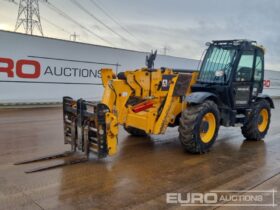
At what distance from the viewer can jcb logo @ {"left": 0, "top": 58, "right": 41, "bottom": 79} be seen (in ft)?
42.4

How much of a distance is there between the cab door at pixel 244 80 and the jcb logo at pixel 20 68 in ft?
31.4

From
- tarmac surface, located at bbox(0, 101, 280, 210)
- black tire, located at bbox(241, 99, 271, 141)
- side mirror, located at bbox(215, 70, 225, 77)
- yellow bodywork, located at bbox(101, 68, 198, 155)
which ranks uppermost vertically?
side mirror, located at bbox(215, 70, 225, 77)

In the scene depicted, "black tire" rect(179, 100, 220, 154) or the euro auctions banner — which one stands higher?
the euro auctions banner

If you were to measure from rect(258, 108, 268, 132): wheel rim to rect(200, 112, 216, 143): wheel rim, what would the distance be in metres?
2.19

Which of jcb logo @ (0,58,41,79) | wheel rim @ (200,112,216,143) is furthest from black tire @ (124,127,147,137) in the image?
jcb logo @ (0,58,41,79)

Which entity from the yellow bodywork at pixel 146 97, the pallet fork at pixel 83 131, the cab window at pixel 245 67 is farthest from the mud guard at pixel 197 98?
the pallet fork at pixel 83 131

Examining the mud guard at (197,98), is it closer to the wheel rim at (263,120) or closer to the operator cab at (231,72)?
the operator cab at (231,72)

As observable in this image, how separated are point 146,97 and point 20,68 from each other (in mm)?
8597

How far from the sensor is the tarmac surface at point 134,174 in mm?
3941

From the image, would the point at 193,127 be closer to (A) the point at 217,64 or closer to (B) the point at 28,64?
(A) the point at 217,64

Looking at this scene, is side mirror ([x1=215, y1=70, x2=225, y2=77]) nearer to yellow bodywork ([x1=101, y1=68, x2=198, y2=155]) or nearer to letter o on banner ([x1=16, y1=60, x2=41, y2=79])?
yellow bodywork ([x1=101, y1=68, x2=198, y2=155])

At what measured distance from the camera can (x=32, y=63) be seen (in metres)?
13.7

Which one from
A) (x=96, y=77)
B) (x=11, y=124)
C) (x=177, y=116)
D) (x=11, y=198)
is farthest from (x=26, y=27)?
(x=11, y=198)

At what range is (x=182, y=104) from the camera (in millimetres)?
6629
